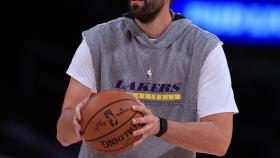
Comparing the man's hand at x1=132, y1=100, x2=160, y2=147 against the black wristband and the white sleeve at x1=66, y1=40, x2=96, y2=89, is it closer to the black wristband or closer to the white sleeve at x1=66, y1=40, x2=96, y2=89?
the black wristband

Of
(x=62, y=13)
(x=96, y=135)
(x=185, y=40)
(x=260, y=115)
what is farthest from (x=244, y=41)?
(x=96, y=135)

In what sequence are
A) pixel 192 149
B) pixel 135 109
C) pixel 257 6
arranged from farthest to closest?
pixel 257 6
pixel 192 149
pixel 135 109

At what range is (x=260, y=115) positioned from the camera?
5980 mm

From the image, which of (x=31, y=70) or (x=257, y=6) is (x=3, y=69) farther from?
(x=257, y=6)

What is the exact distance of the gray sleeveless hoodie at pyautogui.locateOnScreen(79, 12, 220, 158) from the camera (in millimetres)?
2848

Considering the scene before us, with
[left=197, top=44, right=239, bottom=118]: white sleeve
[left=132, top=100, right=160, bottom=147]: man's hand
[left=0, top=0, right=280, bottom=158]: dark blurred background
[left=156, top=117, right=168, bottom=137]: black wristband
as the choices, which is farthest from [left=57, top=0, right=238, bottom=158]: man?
[left=0, top=0, right=280, bottom=158]: dark blurred background

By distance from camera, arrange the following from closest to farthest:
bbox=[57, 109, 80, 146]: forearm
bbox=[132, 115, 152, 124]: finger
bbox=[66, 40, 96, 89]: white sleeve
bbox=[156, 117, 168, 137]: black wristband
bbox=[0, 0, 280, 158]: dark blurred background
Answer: bbox=[132, 115, 152, 124]: finger → bbox=[156, 117, 168, 137]: black wristband → bbox=[57, 109, 80, 146]: forearm → bbox=[66, 40, 96, 89]: white sleeve → bbox=[0, 0, 280, 158]: dark blurred background

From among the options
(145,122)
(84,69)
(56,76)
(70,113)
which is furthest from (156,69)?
(56,76)

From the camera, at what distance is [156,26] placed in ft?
9.73

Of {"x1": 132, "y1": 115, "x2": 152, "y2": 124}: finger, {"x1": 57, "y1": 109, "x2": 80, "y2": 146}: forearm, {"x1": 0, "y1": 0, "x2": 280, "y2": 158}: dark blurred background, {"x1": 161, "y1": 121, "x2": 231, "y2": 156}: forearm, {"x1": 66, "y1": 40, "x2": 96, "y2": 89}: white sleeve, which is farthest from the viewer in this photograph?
{"x1": 0, "y1": 0, "x2": 280, "y2": 158}: dark blurred background

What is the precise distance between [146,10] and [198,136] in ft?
1.99

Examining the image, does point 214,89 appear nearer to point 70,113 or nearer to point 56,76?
point 70,113

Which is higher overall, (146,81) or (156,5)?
(156,5)

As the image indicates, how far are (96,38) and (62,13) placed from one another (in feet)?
10.6
